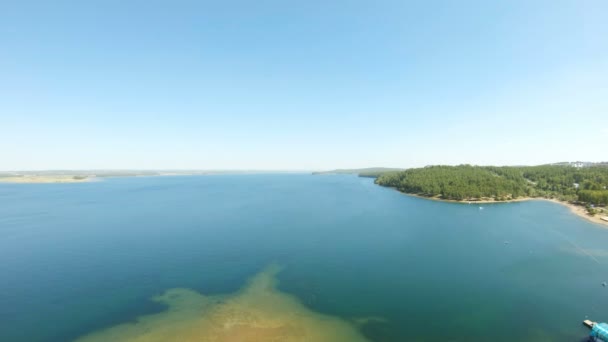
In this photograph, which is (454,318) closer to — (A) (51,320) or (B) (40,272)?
(A) (51,320)

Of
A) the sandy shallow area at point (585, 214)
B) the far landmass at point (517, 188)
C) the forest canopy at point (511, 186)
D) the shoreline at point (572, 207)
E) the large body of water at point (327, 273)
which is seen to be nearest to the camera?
the large body of water at point (327, 273)

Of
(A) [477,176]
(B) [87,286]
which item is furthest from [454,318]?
(A) [477,176]

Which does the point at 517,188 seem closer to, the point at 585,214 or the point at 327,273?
the point at 585,214

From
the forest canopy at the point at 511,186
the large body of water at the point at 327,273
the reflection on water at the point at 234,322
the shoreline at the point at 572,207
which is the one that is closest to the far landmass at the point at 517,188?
the forest canopy at the point at 511,186

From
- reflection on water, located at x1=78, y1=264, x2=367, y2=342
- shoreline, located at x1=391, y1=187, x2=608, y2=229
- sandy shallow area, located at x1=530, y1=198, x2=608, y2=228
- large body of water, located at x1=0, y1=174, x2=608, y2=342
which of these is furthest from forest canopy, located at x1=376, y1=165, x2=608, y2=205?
reflection on water, located at x1=78, y1=264, x2=367, y2=342

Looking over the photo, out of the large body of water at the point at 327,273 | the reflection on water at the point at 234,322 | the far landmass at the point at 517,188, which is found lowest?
the reflection on water at the point at 234,322

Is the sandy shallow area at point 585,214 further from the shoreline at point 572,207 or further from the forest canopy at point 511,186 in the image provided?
the forest canopy at point 511,186

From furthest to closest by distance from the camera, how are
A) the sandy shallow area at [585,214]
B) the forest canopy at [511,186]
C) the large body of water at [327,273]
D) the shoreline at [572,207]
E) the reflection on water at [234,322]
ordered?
the forest canopy at [511,186], the shoreline at [572,207], the sandy shallow area at [585,214], the large body of water at [327,273], the reflection on water at [234,322]
